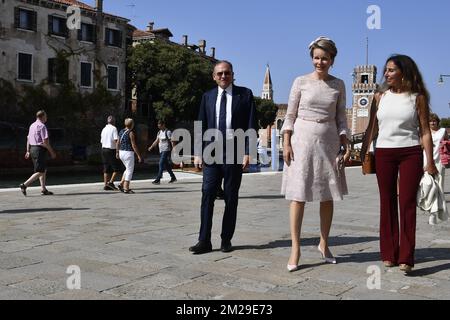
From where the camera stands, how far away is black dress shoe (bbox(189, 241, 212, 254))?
5129mm

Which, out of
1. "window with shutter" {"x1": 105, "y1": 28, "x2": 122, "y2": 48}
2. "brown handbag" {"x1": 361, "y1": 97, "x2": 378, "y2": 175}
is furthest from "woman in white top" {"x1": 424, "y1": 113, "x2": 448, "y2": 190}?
"window with shutter" {"x1": 105, "y1": 28, "x2": 122, "y2": 48}

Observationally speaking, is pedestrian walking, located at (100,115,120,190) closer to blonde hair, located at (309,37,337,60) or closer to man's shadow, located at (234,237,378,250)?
man's shadow, located at (234,237,378,250)

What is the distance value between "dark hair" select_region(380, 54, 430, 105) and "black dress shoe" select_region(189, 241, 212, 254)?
7.50 feet

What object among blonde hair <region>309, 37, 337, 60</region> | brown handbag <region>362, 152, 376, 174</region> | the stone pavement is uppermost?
blonde hair <region>309, 37, 337, 60</region>

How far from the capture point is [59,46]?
1385 inches

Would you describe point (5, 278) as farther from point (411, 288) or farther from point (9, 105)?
point (9, 105)

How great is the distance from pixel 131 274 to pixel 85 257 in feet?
2.71

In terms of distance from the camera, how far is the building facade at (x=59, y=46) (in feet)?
106

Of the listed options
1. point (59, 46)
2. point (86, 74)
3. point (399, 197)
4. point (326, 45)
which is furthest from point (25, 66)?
point (399, 197)

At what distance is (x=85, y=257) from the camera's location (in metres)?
4.90

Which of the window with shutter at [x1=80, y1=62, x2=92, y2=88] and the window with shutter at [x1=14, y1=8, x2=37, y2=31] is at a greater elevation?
the window with shutter at [x1=14, y1=8, x2=37, y2=31]

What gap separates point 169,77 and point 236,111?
37.5 metres

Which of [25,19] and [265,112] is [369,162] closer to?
[25,19]

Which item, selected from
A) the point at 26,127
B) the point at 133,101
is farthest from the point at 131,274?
the point at 133,101
